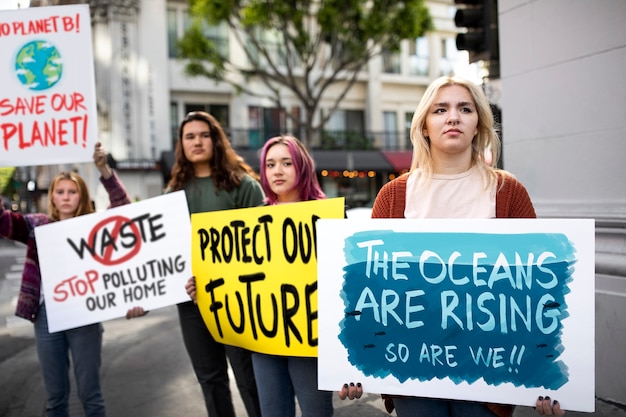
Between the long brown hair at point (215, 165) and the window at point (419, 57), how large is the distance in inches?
1102

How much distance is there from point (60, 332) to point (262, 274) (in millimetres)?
1501

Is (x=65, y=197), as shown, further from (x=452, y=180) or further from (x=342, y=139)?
(x=342, y=139)

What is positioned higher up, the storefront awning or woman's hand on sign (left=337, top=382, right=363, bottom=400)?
the storefront awning

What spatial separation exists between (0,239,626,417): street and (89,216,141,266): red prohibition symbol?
1.51 meters

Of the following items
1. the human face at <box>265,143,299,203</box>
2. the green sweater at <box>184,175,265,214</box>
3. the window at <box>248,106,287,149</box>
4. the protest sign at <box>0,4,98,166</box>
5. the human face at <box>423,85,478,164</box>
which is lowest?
the green sweater at <box>184,175,265,214</box>

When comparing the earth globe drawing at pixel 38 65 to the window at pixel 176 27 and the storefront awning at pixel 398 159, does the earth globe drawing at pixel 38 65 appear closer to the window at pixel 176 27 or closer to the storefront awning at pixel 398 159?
the window at pixel 176 27

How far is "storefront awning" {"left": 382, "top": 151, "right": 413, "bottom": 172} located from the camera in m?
27.2

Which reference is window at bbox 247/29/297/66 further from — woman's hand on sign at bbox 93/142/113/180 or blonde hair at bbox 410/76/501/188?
blonde hair at bbox 410/76/501/188

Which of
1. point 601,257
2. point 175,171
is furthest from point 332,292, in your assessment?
point 601,257

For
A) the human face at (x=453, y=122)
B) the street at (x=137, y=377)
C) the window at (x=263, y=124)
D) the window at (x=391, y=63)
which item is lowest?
the street at (x=137, y=377)

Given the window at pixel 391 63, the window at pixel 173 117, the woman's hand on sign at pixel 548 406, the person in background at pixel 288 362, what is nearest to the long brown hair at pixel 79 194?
the person in background at pixel 288 362

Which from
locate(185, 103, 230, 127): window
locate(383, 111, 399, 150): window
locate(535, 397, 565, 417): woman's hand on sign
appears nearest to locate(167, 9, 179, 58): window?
locate(185, 103, 230, 127): window

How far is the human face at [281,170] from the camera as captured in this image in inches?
112

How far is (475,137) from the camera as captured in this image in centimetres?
222
